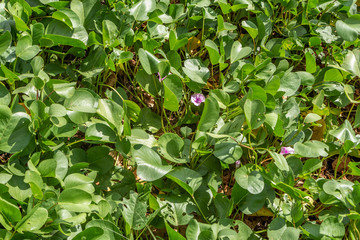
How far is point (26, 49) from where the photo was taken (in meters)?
1.35

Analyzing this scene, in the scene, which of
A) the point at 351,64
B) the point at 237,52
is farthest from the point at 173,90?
the point at 351,64

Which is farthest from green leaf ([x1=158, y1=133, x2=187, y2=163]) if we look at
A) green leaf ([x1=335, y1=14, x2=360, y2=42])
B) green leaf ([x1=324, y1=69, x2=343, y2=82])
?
green leaf ([x1=335, y1=14, x2=360, y2=42])

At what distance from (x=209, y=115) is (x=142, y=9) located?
0.49 meters

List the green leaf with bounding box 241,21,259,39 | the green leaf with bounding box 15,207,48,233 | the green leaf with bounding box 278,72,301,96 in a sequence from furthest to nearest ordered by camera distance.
Result: 1. the green leaf with bounding box 241,21,259,39
2. the green leaf with bounding box 278,72,301,96
3. the green leaf with bounding box 15,207,48,233

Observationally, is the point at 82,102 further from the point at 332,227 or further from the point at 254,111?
the point at 332,227

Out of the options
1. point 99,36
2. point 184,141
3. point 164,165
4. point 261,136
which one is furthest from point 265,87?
point 99,36

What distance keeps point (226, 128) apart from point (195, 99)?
0.67 ft

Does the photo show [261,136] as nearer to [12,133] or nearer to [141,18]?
[141,18]

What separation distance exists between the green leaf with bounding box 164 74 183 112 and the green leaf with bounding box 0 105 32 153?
0.42 metres

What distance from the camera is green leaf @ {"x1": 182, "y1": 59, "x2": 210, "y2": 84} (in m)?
1.49

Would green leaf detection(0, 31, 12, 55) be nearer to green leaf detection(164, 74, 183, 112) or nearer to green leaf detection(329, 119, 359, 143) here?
green leaf detection(164, 74, 183, 112)

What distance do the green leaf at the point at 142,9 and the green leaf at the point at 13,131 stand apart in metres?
0.55

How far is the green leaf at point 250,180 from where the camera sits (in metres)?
1.28

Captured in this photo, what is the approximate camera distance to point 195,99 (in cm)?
156
